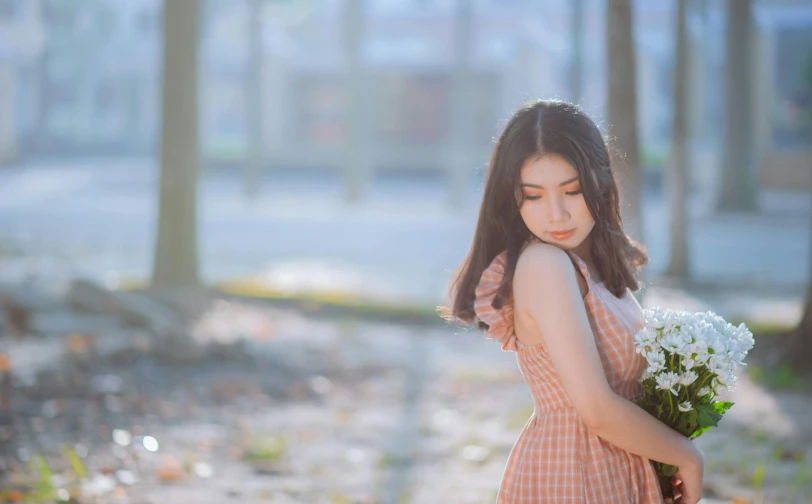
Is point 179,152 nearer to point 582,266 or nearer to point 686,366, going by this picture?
point 582,266

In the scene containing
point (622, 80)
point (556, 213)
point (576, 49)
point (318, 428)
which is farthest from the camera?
point (576, 49)

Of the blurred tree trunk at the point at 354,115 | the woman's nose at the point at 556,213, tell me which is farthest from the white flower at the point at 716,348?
the blurred tree trunk at the point at 354,115

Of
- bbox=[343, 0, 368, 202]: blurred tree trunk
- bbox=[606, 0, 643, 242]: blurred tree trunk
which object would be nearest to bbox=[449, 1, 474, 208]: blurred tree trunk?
bbox=[343, 0, 368, 202]: blurred tree trunk

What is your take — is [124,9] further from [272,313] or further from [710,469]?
[710,469]

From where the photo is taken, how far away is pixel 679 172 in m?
11.6

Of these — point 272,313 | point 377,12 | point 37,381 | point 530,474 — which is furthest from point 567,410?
point 377,12

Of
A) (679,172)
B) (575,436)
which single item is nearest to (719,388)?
(575,436)

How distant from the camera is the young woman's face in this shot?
2088 millimetres

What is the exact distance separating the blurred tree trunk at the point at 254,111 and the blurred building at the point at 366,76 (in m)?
0.07

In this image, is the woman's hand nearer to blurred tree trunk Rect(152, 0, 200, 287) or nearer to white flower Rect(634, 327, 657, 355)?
white flower Rect(634, 327, 657, 355)

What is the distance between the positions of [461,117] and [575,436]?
25.1m

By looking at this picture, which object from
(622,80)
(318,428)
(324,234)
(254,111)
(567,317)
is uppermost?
(622,80)

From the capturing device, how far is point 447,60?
31.9 meters

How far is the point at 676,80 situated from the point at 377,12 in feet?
80.0
